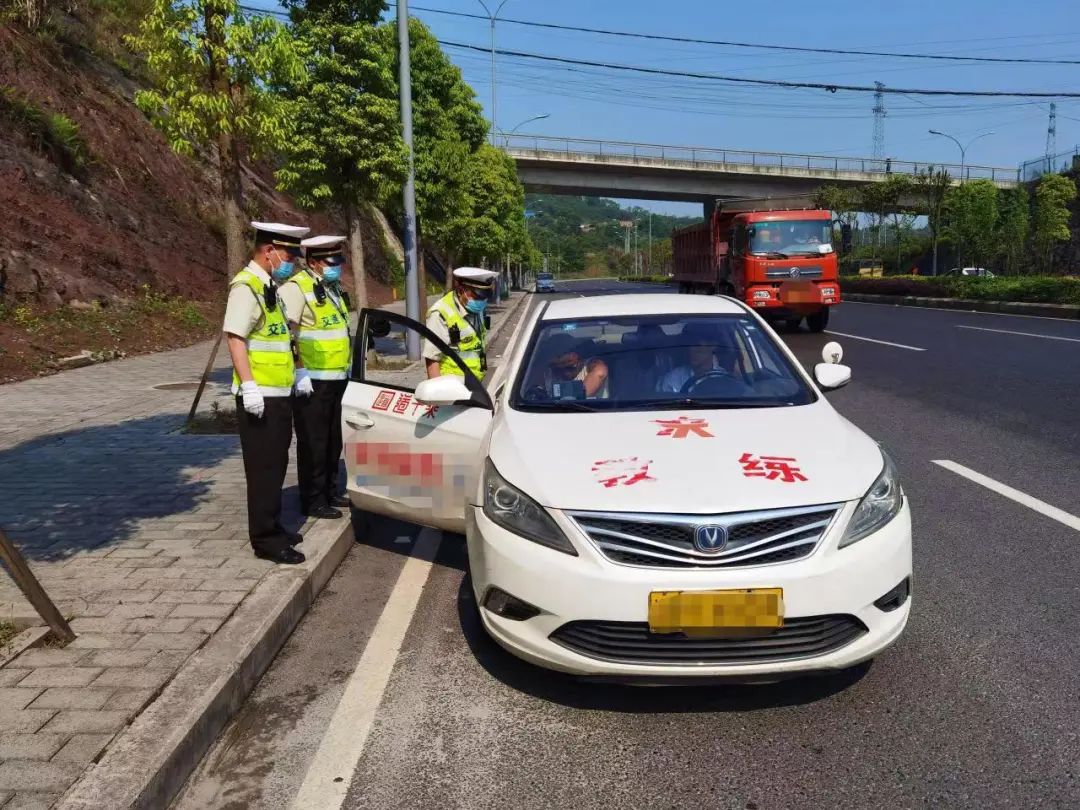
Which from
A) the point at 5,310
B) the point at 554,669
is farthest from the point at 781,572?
the point at 5,310

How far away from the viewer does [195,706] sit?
3180 mm

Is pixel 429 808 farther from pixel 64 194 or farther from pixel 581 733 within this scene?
pixel 64 194

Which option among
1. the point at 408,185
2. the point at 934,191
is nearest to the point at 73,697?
the point at 408,185

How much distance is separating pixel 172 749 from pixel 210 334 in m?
17.2

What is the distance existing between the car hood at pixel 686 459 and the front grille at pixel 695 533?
36 mm

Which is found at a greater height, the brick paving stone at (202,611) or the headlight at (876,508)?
the headlight at (876,508)

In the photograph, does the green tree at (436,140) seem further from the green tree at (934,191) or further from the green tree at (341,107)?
the green tree at (934,191)

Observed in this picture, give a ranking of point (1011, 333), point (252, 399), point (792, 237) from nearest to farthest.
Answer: point (252, 399), point (1011, 333), point (792, 237)

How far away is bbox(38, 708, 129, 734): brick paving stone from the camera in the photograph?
3033mm

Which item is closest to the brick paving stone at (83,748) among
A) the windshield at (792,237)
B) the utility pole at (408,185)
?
the utility pole at (408,185)

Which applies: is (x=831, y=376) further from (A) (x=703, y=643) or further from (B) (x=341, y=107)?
(B) (x=341, y=107)

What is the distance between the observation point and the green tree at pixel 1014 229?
42938mm

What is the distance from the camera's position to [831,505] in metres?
3.25

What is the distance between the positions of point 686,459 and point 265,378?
7.73ft
